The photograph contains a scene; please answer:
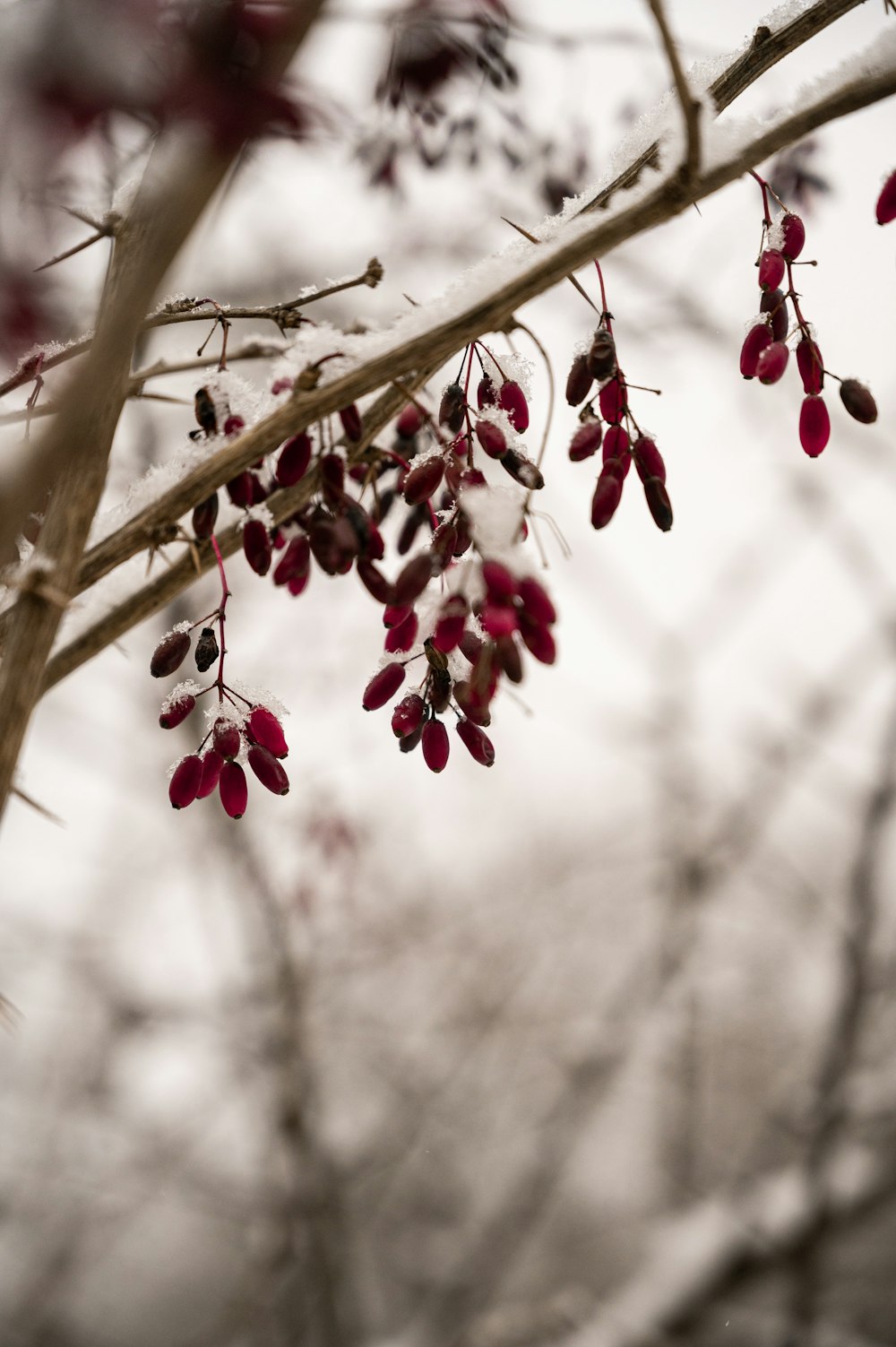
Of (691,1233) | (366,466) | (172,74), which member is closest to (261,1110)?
(691,1233)

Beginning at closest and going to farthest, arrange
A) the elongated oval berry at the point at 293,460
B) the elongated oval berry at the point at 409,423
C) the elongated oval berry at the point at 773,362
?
the elongated oval berry at the point at 293,460 < the elongated oval berry at the point at 773,362 < the elongated oval berry at the point at 409,423

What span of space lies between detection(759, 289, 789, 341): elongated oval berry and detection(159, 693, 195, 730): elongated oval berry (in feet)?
2.57

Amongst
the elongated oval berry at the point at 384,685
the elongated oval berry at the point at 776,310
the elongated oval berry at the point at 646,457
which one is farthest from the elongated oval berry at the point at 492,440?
the elongated oval berry at the point at 776,310

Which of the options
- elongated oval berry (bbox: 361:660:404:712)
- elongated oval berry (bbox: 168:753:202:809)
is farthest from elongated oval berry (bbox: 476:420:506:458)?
elongated oval berry (bbox: 168:753:202:809)

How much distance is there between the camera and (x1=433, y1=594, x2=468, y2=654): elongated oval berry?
0.77m

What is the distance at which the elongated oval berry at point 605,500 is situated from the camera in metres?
0.91

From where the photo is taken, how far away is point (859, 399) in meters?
1.00

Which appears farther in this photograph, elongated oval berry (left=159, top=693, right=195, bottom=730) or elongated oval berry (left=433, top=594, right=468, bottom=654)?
elongated oval berry (left=159, top=693, right=195, bottom=730)

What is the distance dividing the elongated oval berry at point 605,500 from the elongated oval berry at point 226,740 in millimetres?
457

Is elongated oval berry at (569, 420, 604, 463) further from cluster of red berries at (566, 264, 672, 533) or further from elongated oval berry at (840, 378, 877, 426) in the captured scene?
elongated oval berry at (840, 378, 877, 426)

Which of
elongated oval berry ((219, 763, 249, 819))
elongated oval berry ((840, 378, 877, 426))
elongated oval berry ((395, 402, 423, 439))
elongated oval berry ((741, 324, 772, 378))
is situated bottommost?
elongated oval berry ((219, 763, 249, 819))

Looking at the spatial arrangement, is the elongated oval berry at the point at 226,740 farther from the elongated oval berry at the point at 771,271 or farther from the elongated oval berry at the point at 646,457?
the elongated oval berry at the point at 771,271

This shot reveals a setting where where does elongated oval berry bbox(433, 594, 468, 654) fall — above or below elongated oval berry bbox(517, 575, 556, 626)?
below

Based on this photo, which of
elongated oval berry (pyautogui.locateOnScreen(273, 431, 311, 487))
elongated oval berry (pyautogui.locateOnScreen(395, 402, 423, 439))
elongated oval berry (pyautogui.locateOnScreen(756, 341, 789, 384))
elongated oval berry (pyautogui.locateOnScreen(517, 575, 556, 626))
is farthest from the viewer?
elongated oval berry (pyautogui.locateOnScreen(395, 402, 423, 439))
